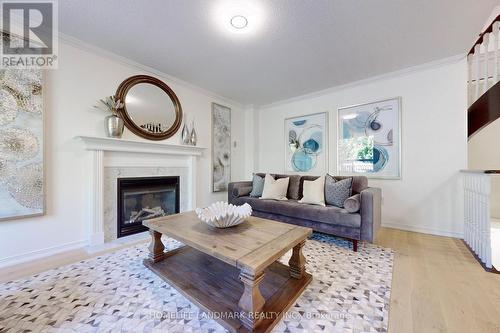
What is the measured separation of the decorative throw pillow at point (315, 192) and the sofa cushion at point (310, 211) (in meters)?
0.15

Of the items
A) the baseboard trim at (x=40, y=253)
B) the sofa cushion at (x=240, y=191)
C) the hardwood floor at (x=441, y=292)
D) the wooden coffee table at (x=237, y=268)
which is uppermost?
the sofa cushion at (x=240, y=191)

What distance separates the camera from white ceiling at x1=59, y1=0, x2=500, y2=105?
179cm

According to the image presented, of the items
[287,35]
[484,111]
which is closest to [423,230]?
[484,111]

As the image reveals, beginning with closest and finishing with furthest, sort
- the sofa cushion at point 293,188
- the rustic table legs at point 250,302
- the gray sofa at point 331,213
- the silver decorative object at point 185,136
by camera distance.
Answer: the rustic table legs at point 250,302 → the gray sofa at point 331,213 → the sofa cushion at point 293,188 → the silver decorative object at point 185,136

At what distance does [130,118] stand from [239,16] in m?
1.87

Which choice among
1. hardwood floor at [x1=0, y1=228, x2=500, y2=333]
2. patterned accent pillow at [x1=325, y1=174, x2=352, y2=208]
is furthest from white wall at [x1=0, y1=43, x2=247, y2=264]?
patterned accent pillow at [x1=325, y1=174, x2=352, y2=208]

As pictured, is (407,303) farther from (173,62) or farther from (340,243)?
(173,62)

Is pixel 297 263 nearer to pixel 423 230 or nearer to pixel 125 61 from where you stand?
pixel 423 230

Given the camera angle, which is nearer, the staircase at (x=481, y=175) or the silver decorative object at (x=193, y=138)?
the staircase at (x=481, y=175)

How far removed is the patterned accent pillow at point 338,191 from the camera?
247 cm

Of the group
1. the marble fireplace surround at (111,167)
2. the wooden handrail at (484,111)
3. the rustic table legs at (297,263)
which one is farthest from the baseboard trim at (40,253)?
the wooden handrail at (484,111)

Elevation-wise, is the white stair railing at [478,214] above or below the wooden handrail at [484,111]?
below

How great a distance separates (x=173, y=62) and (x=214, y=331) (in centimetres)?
299

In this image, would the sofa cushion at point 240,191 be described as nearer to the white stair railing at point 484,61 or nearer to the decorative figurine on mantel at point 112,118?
the decorative figurine on mantel at point 112,118
